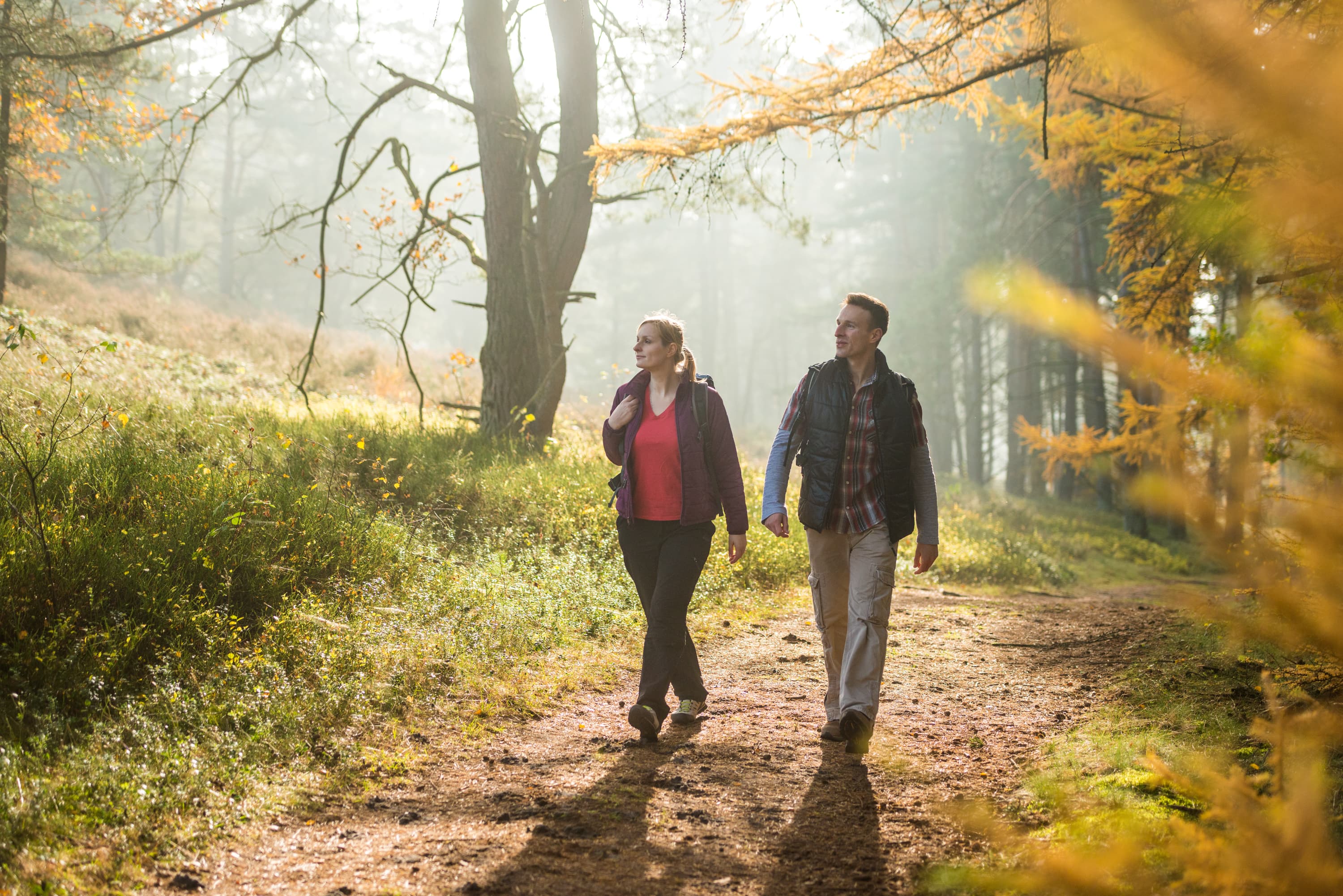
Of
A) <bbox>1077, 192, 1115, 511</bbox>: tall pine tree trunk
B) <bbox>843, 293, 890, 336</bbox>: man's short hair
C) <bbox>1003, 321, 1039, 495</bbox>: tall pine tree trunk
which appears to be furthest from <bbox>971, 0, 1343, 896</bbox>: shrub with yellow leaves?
<bbox>1003, 321, 1039, 495</bbox>: tall pine tree trunk

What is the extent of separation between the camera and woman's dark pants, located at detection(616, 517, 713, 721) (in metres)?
4.66

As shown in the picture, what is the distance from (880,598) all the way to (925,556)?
0.37 metres

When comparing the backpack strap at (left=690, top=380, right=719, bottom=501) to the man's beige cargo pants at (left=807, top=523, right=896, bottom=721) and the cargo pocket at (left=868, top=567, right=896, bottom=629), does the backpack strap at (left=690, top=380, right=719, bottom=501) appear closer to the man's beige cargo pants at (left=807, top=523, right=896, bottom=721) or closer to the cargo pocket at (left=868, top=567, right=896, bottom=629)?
the man's beige cargo pants at (left=807, top=523, right=896, bottom=721)

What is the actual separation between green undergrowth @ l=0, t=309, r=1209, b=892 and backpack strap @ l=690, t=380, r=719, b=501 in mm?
1713

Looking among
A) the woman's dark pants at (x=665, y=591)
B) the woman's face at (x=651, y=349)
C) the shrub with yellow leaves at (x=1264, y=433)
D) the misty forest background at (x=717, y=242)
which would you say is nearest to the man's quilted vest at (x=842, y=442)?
the woman's dark pants at (x=665, y=591)

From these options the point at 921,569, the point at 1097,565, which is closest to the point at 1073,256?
the point at 1097,565

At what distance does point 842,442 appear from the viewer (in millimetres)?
4727

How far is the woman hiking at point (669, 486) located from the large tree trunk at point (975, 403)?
23.6 meters

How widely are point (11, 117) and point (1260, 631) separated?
14225 millimetres

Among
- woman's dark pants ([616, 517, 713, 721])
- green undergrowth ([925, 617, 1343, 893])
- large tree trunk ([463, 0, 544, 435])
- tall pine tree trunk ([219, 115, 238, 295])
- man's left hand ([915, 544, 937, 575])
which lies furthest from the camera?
tall pine tree trunk ([219, 115, 238, 295])

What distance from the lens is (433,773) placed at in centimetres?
413

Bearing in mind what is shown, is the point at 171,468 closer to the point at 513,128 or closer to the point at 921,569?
the point at 921,569

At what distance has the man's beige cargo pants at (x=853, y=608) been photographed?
4473 millimetres

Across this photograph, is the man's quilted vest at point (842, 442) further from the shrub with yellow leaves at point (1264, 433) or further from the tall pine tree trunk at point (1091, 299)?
the tall pine tree trunk at point (1091, 299)
